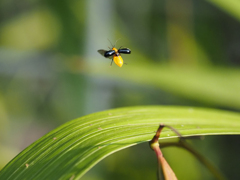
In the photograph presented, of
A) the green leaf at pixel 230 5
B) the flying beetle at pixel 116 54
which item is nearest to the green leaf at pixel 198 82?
the green leaf at pixel 230 5

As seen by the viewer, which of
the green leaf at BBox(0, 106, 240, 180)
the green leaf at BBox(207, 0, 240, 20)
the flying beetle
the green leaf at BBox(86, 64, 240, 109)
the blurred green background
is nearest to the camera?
the green leaf at BBox(0, 106, 240, 180)

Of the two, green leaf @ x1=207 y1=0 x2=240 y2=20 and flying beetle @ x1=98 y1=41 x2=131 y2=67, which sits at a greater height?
green leaf @ x1=207 y1=0 x2=240 y2=20

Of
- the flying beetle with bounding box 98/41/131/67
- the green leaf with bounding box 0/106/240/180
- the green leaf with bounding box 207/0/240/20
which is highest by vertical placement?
the green leaf with bounding box 207/0/240/20

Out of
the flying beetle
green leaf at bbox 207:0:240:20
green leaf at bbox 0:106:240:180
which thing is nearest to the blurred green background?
green leaf at bbox 207:0:240:20

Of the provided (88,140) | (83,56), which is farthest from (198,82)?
(88,140)

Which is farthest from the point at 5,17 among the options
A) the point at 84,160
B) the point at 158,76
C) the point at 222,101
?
the point at 84,160

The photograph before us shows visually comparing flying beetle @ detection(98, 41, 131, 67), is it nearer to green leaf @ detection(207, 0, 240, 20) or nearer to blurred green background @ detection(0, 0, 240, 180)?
green leaf @ detection(207, 0, 240, 20)

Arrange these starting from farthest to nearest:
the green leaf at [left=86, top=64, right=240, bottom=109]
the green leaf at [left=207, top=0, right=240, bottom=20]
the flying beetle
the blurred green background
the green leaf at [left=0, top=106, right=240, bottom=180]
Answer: the blurred green background
the green leaf at [left=86, top=64, right=240, bottom=109]
the green leaf at [left=207, top=0, right=240, bottom=20]
the flying beetle
the green leaf at [left=0, top=106, right=240, bottom=180]

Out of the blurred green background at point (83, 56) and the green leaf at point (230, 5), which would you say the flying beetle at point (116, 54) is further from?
the blurred green background at point (83, 56)

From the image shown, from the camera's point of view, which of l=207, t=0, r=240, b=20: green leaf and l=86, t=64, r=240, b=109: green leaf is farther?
l=86, t=64, r=240, b=109: green leaf
